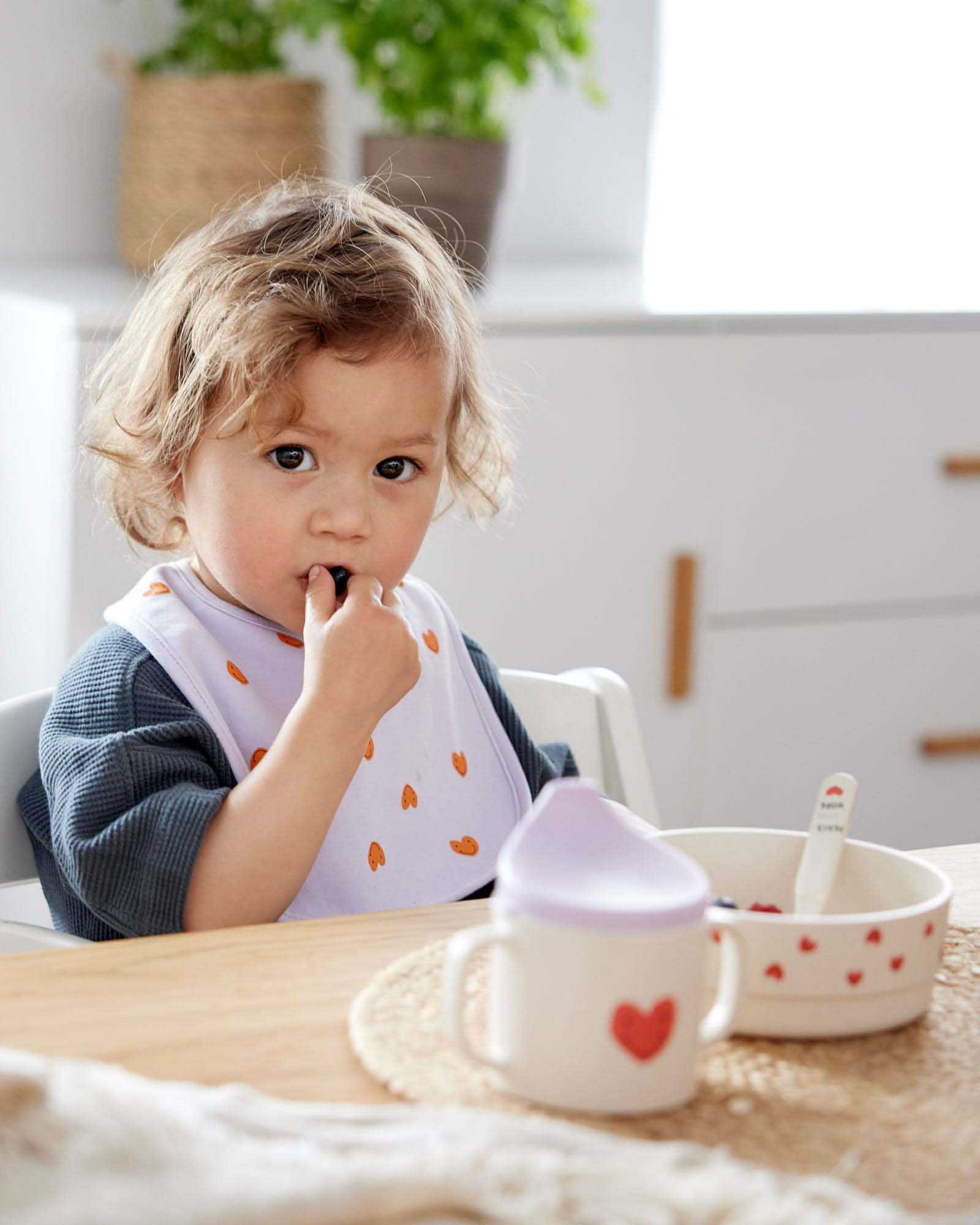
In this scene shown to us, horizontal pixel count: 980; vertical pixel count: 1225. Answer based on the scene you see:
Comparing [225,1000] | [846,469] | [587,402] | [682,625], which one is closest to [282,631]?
[225,1000]

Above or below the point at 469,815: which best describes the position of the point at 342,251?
above

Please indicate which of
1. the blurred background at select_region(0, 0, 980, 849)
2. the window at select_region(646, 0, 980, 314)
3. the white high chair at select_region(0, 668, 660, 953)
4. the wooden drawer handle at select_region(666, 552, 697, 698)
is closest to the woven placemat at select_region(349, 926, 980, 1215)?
the white high chair at select_region(0, 668, 660, 953)

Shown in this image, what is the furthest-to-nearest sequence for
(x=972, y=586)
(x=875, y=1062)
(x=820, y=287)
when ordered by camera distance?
(x=820, y=287)
(x=972, y=586)
(x=875, y=1062)

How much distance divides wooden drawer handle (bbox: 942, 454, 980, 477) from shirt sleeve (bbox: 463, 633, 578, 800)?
4.09 ft

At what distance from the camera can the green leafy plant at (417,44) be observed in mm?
2086

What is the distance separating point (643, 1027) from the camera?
57 centimetres

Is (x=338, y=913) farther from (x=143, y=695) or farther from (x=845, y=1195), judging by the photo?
(x=845, y=1195)

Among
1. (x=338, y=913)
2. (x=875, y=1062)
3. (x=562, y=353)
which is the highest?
(x=562, y=353)

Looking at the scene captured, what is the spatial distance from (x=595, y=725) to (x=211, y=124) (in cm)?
113

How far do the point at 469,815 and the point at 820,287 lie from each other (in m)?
1.60

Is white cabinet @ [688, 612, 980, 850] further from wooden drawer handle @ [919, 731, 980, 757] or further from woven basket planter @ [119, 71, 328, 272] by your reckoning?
woven basket planter @ [119, 71, 328, 272]

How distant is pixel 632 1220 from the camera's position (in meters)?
0.50

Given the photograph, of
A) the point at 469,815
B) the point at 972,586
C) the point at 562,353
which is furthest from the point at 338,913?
the point at 972,586

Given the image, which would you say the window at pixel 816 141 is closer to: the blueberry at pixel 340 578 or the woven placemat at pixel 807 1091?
the blueberry at pixel 340 578
